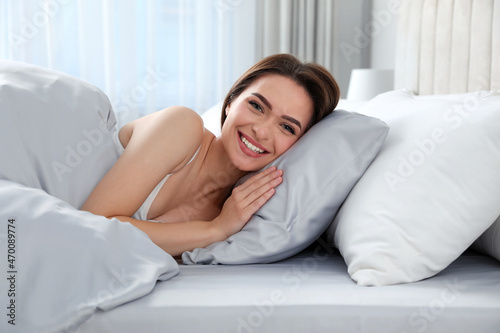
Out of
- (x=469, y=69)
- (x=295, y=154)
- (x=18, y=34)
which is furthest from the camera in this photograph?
(x=18, y=34)

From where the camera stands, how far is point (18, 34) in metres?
3.81

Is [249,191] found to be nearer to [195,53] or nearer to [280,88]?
[280,88]

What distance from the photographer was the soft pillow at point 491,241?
118 centimetres

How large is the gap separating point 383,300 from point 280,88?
2.40 feet

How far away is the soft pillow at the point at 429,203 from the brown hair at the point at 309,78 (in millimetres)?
408

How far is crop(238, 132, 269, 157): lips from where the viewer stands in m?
1.49

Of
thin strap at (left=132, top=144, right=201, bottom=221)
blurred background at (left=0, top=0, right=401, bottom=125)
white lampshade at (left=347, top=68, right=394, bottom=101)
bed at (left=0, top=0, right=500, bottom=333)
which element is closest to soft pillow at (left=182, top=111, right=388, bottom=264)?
bed at (left=0, top=0, right=500, bottom=333)

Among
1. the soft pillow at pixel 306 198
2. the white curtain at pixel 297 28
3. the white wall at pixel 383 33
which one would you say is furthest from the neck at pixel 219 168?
the white curtain at pixel 297 28

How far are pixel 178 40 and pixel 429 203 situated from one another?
3.32 m

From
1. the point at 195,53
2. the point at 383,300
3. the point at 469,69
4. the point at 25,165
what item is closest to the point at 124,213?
the point at 25,165

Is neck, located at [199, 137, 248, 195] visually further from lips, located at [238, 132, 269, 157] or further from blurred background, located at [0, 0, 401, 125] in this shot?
blurred background, located at [0, 0, 401, 125]

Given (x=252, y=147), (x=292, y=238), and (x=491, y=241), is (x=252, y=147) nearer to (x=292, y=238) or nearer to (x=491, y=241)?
(x=292, y=238)

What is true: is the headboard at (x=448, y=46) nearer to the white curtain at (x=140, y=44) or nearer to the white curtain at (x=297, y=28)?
the white curtain at (x=297, y=28)

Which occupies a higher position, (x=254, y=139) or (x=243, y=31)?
(x=243, y=31)
